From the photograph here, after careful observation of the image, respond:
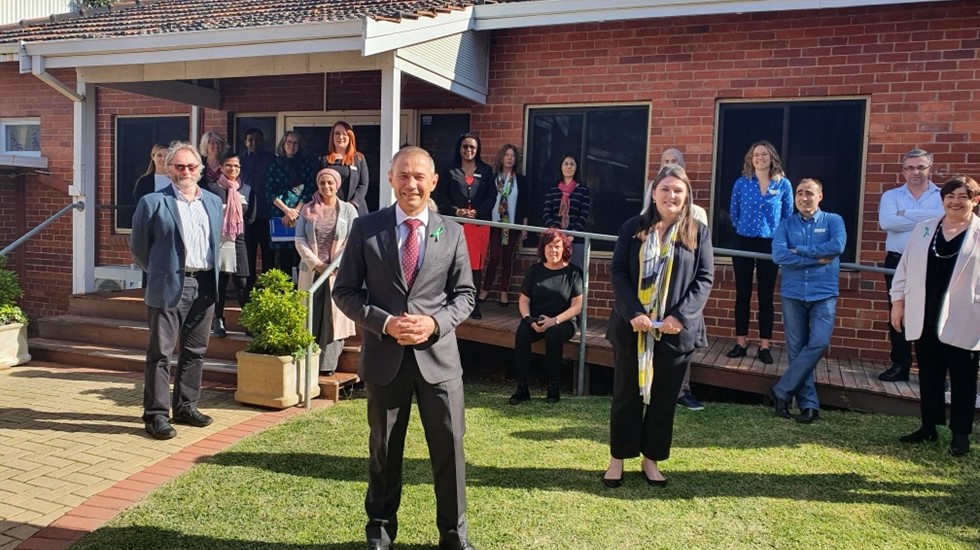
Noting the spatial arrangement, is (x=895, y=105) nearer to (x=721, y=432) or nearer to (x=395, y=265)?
(x=721, y=432)

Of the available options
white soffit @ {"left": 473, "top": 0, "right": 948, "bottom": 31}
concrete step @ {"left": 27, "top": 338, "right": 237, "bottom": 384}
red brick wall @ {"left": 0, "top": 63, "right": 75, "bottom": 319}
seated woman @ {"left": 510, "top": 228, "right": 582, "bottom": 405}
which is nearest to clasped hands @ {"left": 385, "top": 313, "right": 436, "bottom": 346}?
seated woman @ {"left": 510, "top": 228, "right": 582, "bottom": 405}

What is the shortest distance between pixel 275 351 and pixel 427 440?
9.22ft

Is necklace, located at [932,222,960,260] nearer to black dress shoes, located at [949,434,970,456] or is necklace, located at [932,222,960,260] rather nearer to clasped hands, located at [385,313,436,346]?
black dress shoes, located at [949,434,970,456]

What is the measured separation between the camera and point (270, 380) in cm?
564

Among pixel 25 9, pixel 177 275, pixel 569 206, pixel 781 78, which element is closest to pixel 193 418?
pixel 177 275

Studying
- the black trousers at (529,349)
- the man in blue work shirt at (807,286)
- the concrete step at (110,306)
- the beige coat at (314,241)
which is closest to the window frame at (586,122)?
the black trousers at (529,349)

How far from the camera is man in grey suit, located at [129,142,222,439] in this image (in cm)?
491

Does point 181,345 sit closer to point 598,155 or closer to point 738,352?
point 738,352

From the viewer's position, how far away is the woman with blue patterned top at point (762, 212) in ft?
20.3

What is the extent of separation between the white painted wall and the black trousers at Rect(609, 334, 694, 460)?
55.3 ft

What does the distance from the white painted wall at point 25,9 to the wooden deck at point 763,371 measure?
1466 centimetres

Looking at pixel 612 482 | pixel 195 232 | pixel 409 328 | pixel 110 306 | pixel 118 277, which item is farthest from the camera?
pixel 118 277

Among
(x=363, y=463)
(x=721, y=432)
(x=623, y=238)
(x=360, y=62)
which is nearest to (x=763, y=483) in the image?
(x=721, y=432)

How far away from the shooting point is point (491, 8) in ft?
24.8
